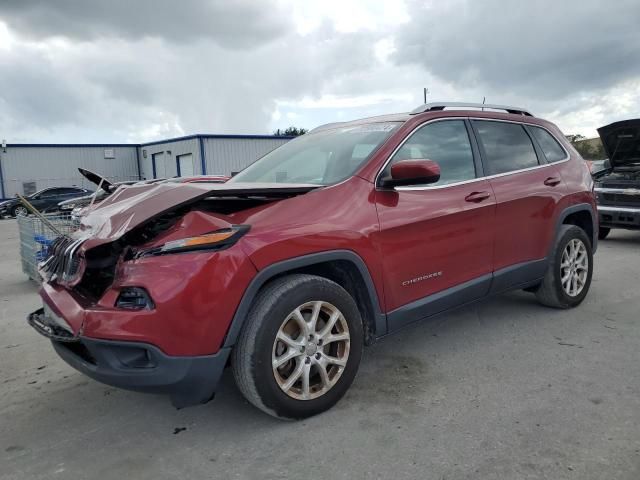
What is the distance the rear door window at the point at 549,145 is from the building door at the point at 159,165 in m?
29.6

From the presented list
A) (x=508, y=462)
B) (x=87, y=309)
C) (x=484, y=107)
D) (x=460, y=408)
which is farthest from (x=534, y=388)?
(x=87, y=309)

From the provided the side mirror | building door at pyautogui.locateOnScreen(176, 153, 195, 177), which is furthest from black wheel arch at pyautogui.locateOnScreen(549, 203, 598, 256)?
building door at pyautogui.locateOnScreen(176, 153, 195, 177)

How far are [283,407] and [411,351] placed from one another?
57.1 inches

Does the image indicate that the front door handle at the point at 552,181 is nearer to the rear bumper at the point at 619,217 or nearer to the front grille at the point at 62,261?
the front grille at the point at 62,261

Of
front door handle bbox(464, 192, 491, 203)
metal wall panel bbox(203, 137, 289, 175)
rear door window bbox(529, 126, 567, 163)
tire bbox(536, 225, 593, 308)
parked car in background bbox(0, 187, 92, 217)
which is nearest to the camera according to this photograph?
front door handle bbox(464, 192, 491, 203)

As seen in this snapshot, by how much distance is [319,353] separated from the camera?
2881 millimetres

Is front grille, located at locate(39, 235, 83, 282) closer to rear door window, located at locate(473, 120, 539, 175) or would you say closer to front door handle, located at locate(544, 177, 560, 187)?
rear door window, located at locate(473, 120, 539, 175)

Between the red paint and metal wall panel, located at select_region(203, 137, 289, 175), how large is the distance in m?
24.5

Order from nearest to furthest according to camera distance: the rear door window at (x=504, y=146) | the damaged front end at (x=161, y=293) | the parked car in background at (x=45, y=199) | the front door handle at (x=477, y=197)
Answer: the damaged front end at (x=161, y=293) → the front door handle at (x=477, y=197) → the rear door window at (x=504, y=146) → the parked car in background at (x=45, y=199)

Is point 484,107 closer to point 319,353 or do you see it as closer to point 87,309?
point 319,353

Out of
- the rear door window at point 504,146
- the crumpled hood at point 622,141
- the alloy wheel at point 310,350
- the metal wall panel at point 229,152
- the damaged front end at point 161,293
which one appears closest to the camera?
the damaged front end at point 161,293

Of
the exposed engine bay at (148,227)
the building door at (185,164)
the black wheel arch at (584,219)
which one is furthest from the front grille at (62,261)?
the building door at (185,164)

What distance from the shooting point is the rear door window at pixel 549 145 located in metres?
4.66

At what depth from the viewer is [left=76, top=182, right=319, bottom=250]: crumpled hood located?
2670 millimetres
